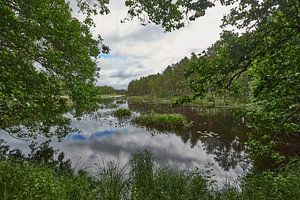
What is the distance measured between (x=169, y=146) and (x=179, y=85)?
64.9 ft

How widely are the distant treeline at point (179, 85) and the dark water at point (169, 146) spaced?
4900 mm

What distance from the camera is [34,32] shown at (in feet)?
29.3

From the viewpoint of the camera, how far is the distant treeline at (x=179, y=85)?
7.09 meters

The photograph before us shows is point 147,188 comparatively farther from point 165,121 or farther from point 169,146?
point 165,121

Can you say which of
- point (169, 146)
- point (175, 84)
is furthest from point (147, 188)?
point (169, 146)

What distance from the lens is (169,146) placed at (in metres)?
26.5

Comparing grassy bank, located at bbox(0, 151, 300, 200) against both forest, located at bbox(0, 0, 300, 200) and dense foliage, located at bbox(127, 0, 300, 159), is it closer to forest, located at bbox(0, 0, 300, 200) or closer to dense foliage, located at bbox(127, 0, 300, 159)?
forest, located at bbox(0, 0, 300, 200)

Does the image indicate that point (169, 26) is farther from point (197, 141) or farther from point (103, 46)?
point (197, 141)

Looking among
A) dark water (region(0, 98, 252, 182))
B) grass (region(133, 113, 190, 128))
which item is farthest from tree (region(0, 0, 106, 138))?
grass (region(133, 113, 190, 128))

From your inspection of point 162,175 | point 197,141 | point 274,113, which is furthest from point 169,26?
point 197,141

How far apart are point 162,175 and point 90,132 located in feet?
87.5

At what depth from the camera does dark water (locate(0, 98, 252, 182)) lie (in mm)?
20328

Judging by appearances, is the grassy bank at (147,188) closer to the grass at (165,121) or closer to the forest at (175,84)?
the forest at (175,84)

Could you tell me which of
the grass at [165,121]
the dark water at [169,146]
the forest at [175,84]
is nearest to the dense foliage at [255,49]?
the forest at [175,84]
